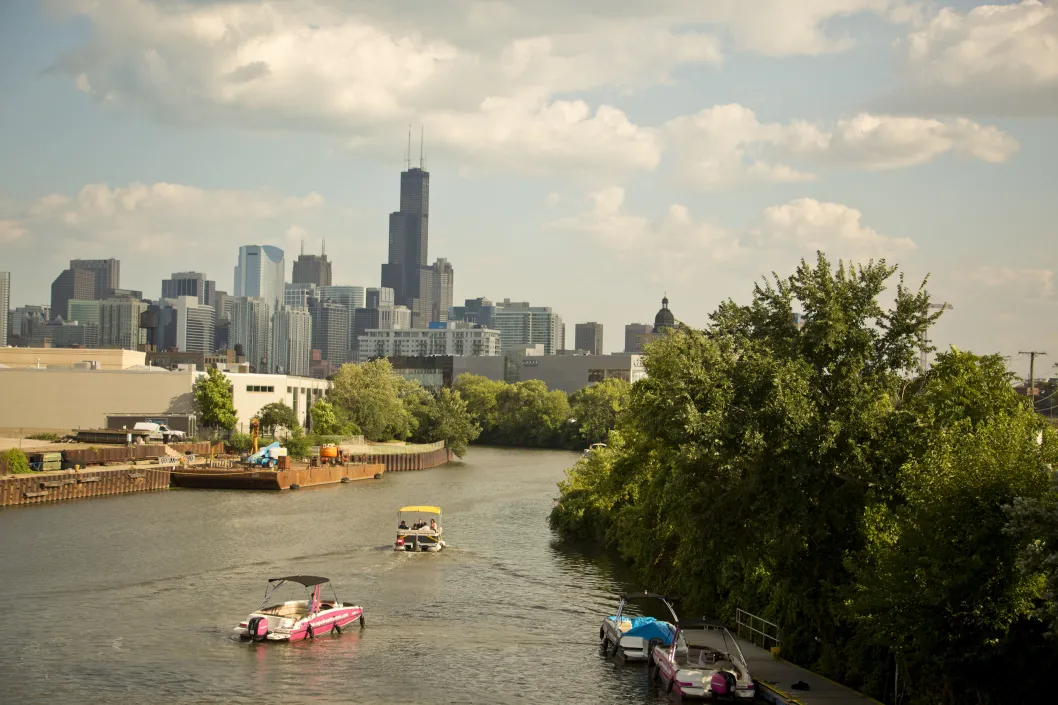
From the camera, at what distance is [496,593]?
55.4 meters

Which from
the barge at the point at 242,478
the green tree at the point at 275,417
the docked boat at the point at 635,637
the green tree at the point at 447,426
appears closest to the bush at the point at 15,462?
the barge at the point at 242,478

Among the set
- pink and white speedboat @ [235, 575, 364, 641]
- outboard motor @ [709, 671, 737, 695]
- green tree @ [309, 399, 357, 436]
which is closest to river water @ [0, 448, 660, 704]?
pink and white speedboat @ [235, 575, 364, 641]

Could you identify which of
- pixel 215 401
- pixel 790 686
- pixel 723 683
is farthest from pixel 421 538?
pixel 215 401

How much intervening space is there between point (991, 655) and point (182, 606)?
34.1 m

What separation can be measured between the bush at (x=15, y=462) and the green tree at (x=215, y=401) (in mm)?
39637

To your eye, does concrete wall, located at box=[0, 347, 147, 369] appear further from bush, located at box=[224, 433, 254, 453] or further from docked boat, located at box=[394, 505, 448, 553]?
docked boat, located at box=[394, 505, 448, 553]

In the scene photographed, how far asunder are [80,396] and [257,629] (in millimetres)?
102614

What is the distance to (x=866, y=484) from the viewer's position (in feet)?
112

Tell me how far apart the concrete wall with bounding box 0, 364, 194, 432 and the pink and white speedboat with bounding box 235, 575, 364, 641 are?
96.0 m

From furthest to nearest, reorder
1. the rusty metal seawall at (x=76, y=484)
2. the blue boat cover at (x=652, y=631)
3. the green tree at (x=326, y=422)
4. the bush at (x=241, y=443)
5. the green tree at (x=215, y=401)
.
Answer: the green tree at (x=326, y=422), the green tree at (x=215, y=401), the bush at (x=241, y=443), the rusty metal seawall at (x=76, y=484), the blue boat cover at (x=652, y=631)

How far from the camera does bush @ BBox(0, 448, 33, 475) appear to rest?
308ft

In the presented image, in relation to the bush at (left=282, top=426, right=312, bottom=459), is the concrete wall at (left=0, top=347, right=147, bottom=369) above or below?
above

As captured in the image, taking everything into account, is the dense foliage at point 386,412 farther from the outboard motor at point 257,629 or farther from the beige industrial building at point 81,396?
the outboard motor at point 257,629

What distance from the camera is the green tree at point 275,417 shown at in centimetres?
14062
